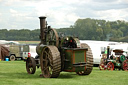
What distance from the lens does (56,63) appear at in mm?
12578

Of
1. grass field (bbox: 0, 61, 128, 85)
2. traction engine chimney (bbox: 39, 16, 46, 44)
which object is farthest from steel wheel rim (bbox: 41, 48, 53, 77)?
traction engine chimney (bbox: 39, 16, 46, 44)

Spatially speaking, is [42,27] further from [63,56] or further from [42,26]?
[63,56]

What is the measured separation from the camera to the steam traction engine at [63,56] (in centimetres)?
1266

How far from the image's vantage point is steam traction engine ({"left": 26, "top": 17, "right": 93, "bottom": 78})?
12664mm

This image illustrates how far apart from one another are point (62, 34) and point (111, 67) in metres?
6.97

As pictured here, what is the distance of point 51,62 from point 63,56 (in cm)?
68

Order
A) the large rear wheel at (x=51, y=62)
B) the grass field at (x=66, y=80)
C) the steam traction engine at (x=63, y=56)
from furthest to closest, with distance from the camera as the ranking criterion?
the steam traction engine at (x=63, y=56)
the large rear wheel at (x=51, y=62)
the grass field at (x=66, y=80)

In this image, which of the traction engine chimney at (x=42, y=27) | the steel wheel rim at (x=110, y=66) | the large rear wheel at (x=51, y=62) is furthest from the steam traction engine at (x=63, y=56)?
the steel wheel rim at (x=110, y=66)

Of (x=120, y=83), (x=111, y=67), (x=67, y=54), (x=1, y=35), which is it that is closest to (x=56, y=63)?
(x=67, y=54)

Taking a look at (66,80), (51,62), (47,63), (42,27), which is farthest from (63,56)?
(42,27)

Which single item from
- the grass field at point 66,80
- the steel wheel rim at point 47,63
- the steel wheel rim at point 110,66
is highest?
the steel wheel rim at point 47,63

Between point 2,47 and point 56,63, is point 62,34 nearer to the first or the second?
point 56,63

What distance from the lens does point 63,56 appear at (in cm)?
1307

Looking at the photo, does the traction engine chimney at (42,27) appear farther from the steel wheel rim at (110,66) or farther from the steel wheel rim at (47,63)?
the steel wheel rim at (110,66)
